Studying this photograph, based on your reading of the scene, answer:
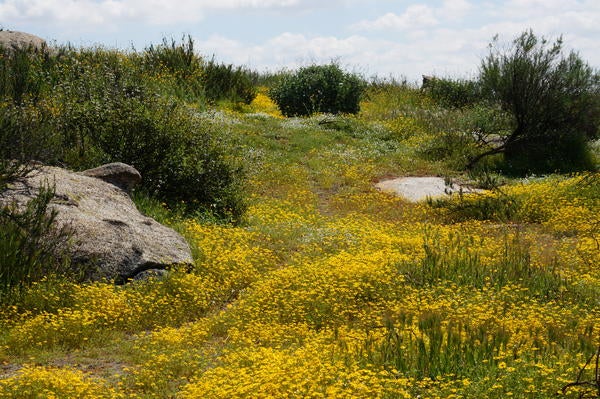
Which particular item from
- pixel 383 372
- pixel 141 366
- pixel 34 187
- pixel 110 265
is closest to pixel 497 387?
pixel 383 372

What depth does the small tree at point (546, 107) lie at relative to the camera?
2081 cm

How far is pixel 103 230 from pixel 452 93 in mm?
25611

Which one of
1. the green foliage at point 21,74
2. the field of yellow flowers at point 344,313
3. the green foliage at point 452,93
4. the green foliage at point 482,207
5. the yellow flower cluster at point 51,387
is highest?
the green foliage at point 452,93

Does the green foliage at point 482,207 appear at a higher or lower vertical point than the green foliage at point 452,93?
lower

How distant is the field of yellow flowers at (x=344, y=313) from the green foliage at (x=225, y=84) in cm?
1273

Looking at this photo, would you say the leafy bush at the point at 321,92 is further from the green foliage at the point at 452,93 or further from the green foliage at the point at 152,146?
the green foliage at the point at 152,146

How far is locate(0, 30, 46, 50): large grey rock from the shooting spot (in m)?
25.4

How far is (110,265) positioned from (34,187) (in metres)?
1.80

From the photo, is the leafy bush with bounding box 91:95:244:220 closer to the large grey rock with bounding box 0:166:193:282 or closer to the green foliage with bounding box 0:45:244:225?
the green foliage with bounding box 0:45:244:225

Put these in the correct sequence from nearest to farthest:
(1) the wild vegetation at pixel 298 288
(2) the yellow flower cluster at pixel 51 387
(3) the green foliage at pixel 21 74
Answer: (2) the yellow flower cluster at pixel 51 387 → (1) the wild vegetation at pixel 298 288 → (3) the green foliage at pixel 21 74

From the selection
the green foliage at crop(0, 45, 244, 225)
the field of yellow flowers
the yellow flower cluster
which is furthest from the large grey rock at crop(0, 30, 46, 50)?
the yellow flower cluster

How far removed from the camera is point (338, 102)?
92.6ft

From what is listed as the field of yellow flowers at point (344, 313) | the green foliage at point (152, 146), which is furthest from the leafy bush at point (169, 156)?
the field of yellow flowers at point (344, 313)

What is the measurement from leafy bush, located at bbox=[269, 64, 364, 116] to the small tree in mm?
7935
